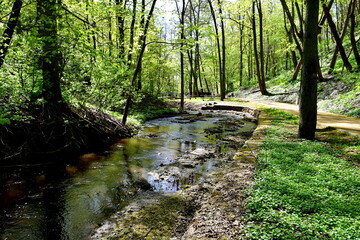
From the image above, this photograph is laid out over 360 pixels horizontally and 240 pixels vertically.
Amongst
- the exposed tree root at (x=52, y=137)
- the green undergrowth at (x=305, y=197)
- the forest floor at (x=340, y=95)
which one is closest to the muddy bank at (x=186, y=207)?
the green undergrowth at (x=305, y=197)

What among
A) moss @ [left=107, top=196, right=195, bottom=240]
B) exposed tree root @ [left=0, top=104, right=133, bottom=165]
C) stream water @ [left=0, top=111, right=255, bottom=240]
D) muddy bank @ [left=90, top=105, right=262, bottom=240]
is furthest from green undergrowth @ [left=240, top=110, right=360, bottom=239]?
exposed tree root @ [left=0, top=104, right=133, bottom=165]

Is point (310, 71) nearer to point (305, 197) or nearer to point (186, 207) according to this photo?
point (305, 197)

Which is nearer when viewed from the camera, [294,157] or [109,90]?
[294,157]

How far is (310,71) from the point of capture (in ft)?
20.8

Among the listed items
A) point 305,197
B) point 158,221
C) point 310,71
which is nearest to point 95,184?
point 158,221

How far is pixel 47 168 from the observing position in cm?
606

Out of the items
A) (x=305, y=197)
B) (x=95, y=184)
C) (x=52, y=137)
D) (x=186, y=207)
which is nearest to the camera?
(x=305, y=197)

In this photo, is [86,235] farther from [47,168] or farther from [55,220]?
[47,168]

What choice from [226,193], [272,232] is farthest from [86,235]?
[272,232]

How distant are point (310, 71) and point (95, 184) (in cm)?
650

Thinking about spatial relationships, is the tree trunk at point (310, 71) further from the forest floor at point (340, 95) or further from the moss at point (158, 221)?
the forest floor at point (340, 95)

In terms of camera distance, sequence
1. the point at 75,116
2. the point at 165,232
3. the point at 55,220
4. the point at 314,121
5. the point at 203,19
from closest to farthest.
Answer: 1. the point at 165,232
2. the point at 55,220
3. the point at 314,121
4. the point at 75,116
5. the point at 203,19

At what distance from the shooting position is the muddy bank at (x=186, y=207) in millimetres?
2982

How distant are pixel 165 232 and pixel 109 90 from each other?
8066mm
